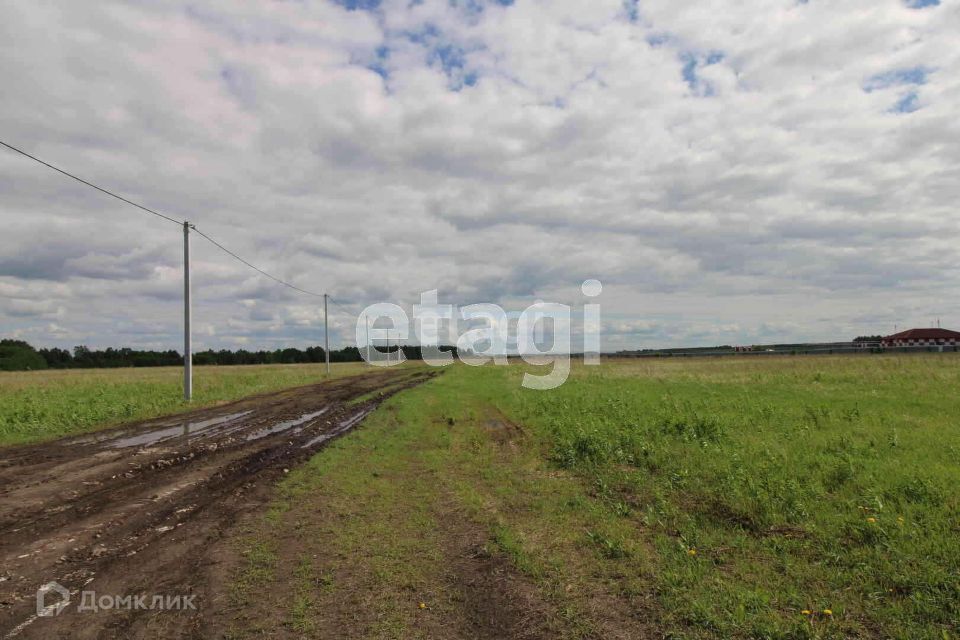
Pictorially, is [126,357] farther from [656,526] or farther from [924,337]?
[924,337]

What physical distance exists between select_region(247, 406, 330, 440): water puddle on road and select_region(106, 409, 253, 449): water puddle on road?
5.56 feet

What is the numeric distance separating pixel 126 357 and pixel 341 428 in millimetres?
124512

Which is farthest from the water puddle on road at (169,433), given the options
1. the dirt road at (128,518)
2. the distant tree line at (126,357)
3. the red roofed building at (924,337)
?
the red roofed building at (924,337)

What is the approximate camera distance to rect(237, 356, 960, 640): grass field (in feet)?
15.8

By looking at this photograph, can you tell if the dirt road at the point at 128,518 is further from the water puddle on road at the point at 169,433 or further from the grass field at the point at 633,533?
the grass field at the point at 633,533

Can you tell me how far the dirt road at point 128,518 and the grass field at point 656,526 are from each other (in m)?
0.71

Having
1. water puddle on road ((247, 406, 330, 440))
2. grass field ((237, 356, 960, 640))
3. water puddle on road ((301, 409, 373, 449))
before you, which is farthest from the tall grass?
water puddle on road ((247, 406, 330, 440))

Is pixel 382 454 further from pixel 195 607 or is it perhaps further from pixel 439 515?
pixel 195 607

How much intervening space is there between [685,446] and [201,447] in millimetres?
11382

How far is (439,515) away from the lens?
7797mm

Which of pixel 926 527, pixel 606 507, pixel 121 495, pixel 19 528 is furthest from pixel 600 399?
pixel 19 528

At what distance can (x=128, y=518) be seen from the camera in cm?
744

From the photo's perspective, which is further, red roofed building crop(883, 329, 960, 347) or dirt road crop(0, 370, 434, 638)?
red roofed building crop(883, 329, 960, 347)

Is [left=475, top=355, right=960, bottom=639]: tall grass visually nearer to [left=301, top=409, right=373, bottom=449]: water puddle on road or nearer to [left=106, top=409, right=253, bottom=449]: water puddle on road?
[left=301, top=409, right=373, bottom=449]: water puddle on road
